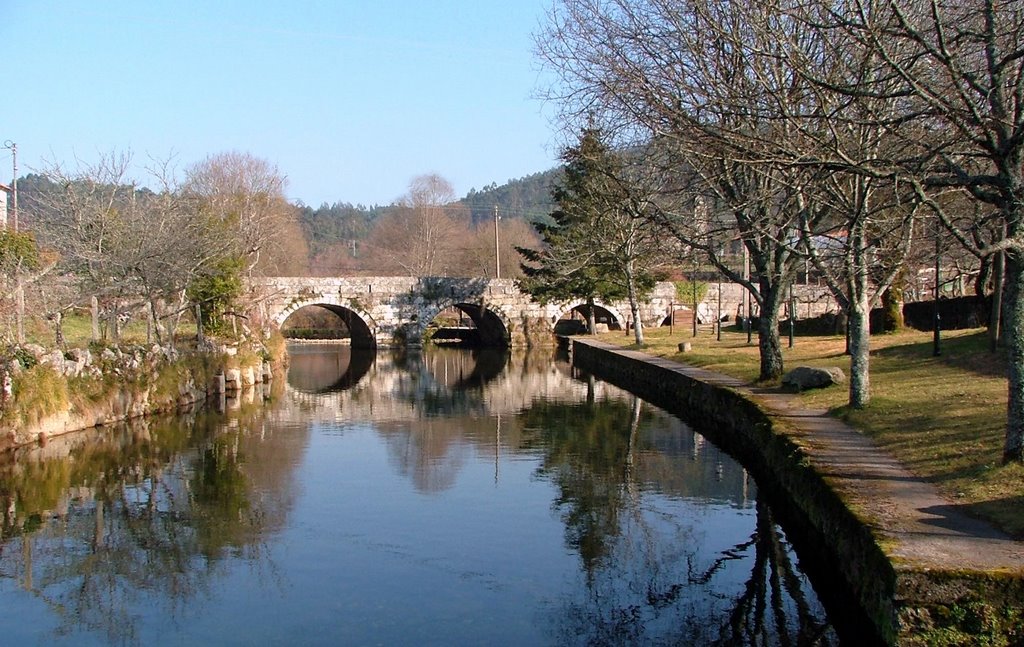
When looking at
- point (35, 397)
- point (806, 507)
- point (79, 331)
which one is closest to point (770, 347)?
point (806, 507)

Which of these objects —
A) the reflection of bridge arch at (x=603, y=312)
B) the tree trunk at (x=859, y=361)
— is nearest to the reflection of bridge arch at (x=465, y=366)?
the reflection of bridge arch at (x=603, y=312)

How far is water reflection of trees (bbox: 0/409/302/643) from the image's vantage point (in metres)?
9.72

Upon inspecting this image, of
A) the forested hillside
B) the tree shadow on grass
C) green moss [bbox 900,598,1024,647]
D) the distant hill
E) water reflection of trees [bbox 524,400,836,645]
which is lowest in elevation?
water reflection of trees [bbox 524,400,836,645]

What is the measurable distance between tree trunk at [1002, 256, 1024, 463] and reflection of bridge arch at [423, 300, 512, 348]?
140 feet

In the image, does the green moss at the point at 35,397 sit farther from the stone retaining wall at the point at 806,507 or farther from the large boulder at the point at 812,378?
the large boulder at the point at 812,378

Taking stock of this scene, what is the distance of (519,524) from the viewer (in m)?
12.3

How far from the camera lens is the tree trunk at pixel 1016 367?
368 inches

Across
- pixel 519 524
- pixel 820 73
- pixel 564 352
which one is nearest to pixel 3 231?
pixel 519 524

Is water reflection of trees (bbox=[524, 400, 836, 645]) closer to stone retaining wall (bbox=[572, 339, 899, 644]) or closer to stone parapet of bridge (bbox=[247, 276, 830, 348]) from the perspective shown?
stone retaining wall (bbox=[572, 339, 899, 644])

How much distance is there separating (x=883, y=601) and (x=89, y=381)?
51.3ft

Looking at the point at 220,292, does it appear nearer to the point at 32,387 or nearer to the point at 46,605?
the point at 32,387

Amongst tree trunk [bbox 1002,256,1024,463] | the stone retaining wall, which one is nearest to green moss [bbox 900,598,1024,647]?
the stone retaining wall

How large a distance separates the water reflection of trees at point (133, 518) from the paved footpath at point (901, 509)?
230 inches

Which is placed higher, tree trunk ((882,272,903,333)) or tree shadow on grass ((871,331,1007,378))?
tree trunk ((882,272,903,333))
